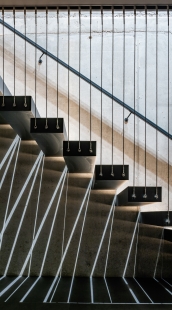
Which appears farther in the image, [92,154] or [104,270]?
→ [104,270]

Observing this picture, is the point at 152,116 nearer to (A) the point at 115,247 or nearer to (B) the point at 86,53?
(B) the point at 86,53

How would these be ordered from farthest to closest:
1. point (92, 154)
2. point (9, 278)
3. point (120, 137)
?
point (120, 137) < point (9, 278) < point (92, 154)

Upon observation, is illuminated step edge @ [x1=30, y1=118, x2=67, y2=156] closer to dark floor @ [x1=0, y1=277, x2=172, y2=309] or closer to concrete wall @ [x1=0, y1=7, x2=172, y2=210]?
concrete wall @ [x1=0, y1=7, x2=172, y2=210]

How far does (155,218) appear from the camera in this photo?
3.86 m

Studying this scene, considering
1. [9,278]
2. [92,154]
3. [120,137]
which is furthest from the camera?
[120,137]

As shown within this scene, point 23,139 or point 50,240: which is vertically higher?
point 23,139

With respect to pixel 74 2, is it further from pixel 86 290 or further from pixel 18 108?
pixel 86 290

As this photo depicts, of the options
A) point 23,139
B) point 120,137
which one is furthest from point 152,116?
point 23,139

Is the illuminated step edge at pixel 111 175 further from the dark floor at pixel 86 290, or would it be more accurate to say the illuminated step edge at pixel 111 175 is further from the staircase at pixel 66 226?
the dark floor at pixel 86 290

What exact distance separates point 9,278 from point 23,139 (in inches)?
53.5

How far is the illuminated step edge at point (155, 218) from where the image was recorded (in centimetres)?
364

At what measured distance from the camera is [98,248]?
15.0ft

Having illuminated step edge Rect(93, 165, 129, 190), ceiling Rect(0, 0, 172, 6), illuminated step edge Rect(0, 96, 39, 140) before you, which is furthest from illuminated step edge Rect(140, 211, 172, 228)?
ceiling Rect(0, 0, 172, 6)

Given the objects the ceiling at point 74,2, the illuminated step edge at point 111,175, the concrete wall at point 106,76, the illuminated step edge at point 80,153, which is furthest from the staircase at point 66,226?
the ceiling at point 74,2
